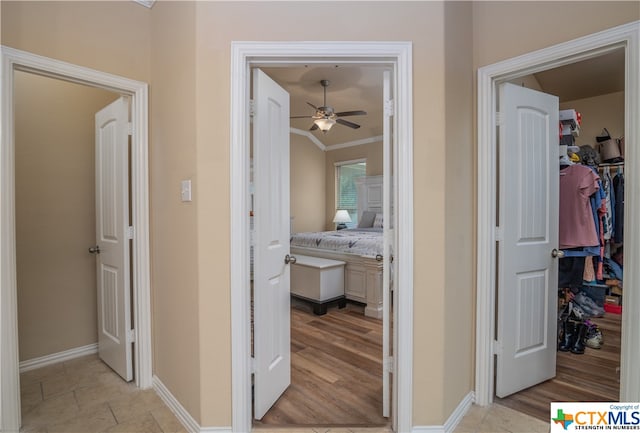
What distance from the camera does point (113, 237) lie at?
2379 mm

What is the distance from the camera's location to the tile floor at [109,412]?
1.84 meters

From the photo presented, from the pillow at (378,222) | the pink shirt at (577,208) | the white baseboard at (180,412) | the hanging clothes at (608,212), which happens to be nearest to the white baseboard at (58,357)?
the white baseboard at (180,412)

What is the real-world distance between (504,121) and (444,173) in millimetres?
702

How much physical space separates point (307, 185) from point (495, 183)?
5376 millimetres

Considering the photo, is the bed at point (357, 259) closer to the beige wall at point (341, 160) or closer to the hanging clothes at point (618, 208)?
the hanging clothes at point (618, 208)

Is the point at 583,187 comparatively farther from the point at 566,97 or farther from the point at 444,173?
the point at 566,97

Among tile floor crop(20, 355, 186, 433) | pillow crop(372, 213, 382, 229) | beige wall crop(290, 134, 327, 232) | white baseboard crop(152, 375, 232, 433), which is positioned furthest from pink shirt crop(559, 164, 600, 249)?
beige wall crop(290, 134, 327, 232)

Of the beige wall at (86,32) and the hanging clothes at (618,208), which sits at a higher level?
the beige wall at (86,32)

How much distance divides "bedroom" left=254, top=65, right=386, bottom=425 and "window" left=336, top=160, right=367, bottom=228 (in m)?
0.07

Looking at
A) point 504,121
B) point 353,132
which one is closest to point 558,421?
point 504,121

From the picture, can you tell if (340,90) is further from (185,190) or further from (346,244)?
(185,190)

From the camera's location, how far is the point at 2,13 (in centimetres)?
171

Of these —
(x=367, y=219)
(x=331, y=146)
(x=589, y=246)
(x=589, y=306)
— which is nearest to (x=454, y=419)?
(x=589, y=246)

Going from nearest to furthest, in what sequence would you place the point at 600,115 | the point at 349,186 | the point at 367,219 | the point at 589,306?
1. the point at 589,306
2. the point at 600,115
3. the point at 367,219
4. the point at 349,186
